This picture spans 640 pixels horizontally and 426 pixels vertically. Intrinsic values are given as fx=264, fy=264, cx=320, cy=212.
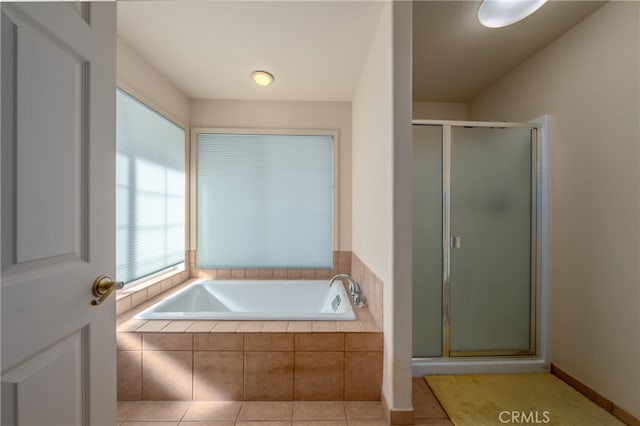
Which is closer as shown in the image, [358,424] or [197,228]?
[358,424]

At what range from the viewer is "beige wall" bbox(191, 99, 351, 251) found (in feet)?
8.70

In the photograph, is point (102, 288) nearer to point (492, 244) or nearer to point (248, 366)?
point (248, 366)

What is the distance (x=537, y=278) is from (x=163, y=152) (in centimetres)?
311

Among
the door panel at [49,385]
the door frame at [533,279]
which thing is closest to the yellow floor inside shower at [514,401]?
the door frame at [533,279]

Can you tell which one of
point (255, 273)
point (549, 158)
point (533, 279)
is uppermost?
point (549, 158)

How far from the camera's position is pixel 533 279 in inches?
77.0

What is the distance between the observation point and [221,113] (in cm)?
265

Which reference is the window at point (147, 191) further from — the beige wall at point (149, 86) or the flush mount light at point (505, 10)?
the flush mount light at point (505, 10)

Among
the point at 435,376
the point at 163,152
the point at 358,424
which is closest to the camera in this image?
the point at 358,424

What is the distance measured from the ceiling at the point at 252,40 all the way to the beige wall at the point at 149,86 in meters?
0.06

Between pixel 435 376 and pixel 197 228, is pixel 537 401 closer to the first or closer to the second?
pixel 435 376

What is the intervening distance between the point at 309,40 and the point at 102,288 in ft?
5.85

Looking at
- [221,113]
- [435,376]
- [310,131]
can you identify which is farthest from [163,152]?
[435,376]

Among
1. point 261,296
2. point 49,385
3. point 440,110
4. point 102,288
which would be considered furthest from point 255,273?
point 440,110
